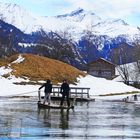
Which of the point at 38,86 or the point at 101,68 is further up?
the point at 101,68

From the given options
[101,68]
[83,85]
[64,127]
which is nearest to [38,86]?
[83,85]

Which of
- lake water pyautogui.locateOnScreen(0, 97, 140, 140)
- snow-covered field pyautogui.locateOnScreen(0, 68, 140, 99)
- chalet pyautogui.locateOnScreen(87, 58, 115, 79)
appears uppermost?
chalet pyautogui.locateOnScreen(87, 58, 115, 79)

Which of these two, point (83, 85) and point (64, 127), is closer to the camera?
point (64, 127)

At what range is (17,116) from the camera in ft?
92.9

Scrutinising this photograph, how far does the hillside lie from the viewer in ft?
212

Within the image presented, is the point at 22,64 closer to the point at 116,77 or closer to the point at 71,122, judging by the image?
the point at 71,122

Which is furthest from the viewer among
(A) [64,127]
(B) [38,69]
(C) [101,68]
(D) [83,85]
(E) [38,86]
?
(C) [101,68]

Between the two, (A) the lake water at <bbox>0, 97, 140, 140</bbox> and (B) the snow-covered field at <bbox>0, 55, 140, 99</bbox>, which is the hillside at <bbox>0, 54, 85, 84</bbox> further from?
(A) the lake water at <bbox>0, 97, 140, 140</bbox>

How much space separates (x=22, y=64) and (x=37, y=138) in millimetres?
50080

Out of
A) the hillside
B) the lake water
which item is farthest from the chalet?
the lake water

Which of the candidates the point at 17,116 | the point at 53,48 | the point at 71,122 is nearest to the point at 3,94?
the point at 17,116

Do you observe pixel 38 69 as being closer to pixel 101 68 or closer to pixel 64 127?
pixel 64 127

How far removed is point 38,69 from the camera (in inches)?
2633

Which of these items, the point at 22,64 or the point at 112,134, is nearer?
the point at 112,134
